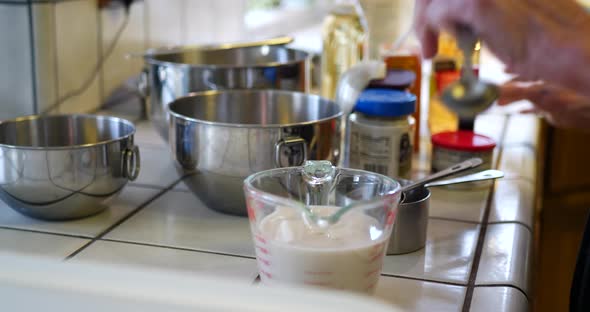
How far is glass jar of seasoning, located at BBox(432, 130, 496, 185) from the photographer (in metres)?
1.08

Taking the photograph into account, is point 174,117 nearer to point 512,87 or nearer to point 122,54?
point 512,87

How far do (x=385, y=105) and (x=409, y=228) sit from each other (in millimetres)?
224

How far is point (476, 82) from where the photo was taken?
677 millimetres

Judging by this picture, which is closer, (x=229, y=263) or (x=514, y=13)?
(x=514, y=13)

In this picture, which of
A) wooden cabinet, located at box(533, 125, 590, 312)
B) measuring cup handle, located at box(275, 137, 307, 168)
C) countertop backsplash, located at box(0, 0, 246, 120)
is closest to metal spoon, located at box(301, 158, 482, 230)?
measuring cup handle, located at box(275, 137, 307, 168)

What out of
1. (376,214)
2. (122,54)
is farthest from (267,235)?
(122,54)

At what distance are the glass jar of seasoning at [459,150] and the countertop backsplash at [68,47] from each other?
60cm

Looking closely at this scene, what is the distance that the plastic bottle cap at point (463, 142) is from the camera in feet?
3.56

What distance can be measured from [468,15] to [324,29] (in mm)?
688

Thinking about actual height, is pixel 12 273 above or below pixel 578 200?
above

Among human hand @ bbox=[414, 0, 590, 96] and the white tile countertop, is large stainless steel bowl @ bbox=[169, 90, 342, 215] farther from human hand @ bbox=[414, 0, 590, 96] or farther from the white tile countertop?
human hand @ bbox=[414, 0, 590, 96]

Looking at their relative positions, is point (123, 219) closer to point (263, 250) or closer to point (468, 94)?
point (263, 250)

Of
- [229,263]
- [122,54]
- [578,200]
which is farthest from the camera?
[578,200]

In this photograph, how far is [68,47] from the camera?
1.31 metres
